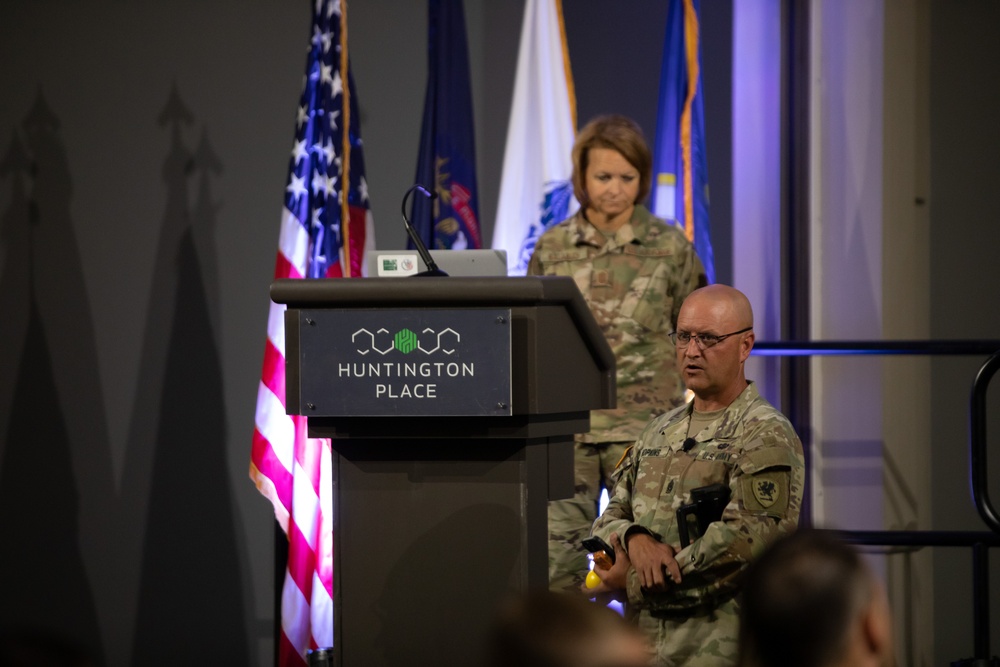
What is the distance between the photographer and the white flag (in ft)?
12.9

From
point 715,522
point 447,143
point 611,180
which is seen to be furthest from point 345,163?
point 715,522

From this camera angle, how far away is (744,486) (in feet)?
6.79

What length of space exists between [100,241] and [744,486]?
3.10m

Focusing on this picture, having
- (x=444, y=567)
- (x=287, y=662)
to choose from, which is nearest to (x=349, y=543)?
(x=444, y=567)

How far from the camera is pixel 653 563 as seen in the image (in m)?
2.07

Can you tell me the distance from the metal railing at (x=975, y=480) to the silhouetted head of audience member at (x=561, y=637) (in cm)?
211

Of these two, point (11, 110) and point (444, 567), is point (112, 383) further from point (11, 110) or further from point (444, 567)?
point (444, 567)

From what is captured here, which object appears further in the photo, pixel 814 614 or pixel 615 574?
pixel 615 574

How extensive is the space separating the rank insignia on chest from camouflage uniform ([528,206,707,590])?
1018 millimetres

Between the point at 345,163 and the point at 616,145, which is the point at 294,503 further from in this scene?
the point at 616,145

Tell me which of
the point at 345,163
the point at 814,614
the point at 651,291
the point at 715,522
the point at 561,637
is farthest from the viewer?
the point at 345,163

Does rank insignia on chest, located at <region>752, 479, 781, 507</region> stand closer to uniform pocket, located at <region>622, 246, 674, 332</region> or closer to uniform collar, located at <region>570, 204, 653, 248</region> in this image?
uniform pocket, located at <region>622, 246, 674, 332</region>

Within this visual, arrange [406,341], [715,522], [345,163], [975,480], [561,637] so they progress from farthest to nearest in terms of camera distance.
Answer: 1. [345,163]
2. [975,480]
3. [715,522]
4. [406,341]
5. [561,637]

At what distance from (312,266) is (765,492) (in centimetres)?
197
